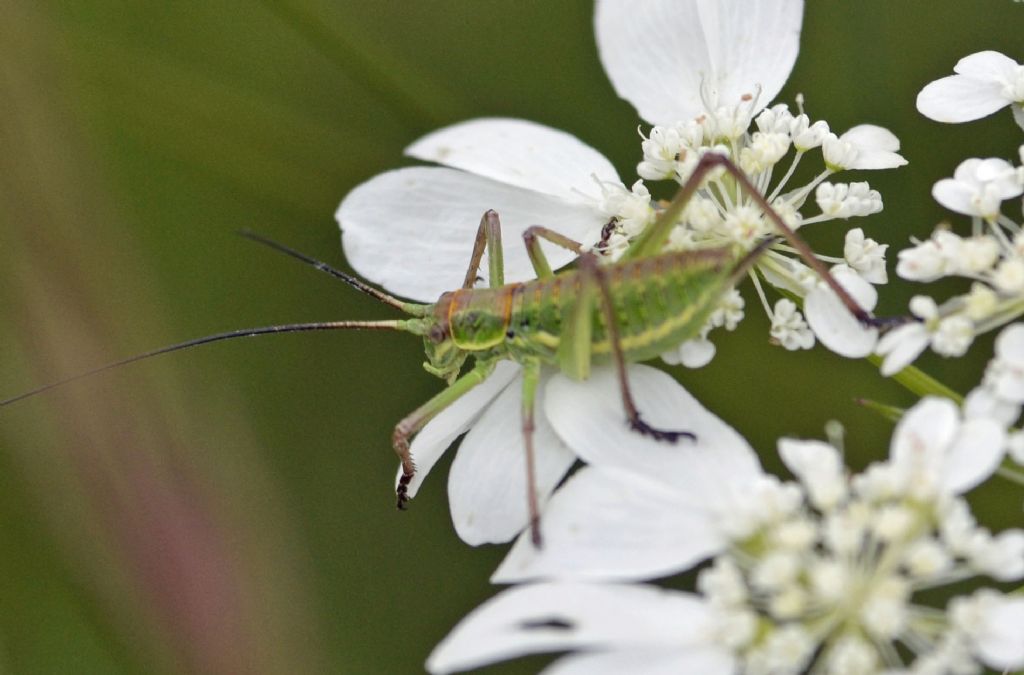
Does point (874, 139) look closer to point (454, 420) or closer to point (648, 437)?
point (648, 437)

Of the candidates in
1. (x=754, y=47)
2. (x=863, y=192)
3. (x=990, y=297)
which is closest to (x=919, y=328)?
(x=990, y=297)

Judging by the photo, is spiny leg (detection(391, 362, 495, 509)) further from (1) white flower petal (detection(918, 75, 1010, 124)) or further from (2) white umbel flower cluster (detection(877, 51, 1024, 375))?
(1) white flower petal (detection(918, 75, 1010, 124))

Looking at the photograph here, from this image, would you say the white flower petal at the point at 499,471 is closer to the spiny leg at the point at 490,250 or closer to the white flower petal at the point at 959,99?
the spiny leg at the point at 490,250

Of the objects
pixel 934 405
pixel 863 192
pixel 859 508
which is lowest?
pixel 859 508

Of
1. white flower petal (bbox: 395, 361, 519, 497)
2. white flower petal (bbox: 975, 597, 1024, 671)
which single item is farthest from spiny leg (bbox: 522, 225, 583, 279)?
white flower petal (bbox: 975, 597, 1024, 671)

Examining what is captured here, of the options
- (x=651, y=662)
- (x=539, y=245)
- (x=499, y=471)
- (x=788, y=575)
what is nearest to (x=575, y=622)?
(x=651, y=662)

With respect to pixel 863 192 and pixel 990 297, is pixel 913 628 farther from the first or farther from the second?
pixel 863 192

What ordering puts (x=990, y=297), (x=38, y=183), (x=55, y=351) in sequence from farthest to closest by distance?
1. (x=38, y=183)
2. (x=55, y=351)
3. (x=990, y=297)
